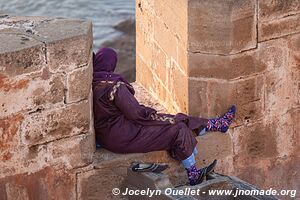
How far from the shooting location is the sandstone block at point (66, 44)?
19.0ft

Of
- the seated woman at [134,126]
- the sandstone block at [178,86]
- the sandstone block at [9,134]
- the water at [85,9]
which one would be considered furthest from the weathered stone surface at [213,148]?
the water at [85,9]

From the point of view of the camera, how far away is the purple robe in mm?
6203

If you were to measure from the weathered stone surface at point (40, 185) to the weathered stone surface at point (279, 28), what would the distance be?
165 centimetres

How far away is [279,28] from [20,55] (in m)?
1.92

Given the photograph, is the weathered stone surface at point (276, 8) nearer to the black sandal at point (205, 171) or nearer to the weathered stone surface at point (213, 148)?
the weathered stone surface at point (213, 148)

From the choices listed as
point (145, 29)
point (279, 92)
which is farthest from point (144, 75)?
point (279, 92)

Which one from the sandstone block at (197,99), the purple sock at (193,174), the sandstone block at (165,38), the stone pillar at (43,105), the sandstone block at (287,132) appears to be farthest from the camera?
the sandstone block at (287,132)

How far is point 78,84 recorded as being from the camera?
19.6 feet

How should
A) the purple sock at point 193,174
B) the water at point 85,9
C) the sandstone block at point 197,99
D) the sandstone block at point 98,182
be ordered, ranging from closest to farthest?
the sandstone block at point 98,182
the purple sock at point 193,174
the sandstone block at point 197,99
the water at point 85,9

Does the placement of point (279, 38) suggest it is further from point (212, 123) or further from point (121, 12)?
point (121, 12)

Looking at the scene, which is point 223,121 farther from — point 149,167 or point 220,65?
point 149,167

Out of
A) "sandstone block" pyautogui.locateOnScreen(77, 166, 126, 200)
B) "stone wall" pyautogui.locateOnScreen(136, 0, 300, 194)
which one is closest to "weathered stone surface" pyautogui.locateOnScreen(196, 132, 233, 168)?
"stone wall" pyautogui.locateOnScreen(136, 0, 300, 194)

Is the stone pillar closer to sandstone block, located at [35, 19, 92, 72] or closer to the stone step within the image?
sandstone block, located at [35, 19, 92, 72]

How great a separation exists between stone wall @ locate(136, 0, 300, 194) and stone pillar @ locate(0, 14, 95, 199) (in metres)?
0.80
